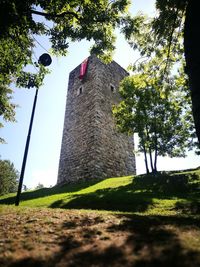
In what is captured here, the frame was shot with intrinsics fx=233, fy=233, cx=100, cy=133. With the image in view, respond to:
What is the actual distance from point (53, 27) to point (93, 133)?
9.92 m

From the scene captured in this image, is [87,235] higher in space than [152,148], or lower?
lower

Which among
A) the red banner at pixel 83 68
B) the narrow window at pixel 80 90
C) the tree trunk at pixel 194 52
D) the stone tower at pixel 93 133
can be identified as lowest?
the tree trunk at pixel 194 52

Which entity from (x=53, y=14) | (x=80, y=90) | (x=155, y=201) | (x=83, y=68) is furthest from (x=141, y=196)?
(x=83, y=68)

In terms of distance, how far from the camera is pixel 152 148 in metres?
19.5

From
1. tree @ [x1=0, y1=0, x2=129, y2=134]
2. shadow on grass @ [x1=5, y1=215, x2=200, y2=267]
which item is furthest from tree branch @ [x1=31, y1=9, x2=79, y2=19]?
shadow on grass @ [x1=5, y1=215, x2=200, y2=267]

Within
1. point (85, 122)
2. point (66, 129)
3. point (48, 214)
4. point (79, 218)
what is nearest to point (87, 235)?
point (79, 218)

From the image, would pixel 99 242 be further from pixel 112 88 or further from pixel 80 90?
Result: pixel 80 90

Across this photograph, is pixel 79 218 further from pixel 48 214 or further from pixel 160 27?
pixel 160 27

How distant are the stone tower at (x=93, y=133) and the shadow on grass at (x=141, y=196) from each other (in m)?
6.05

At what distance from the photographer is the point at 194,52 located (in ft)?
15.6

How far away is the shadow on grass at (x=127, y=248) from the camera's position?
304 centimetres

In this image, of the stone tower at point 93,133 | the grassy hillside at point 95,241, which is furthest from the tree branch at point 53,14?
the stone tower at point 93,133

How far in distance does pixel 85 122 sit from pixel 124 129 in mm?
3786

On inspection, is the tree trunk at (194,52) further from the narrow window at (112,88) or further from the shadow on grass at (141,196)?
the narrow window at (112,88)
